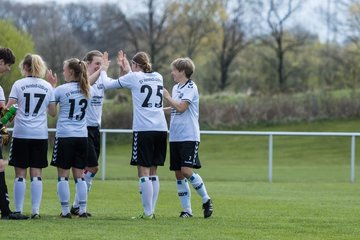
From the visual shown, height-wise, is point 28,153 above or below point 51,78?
below

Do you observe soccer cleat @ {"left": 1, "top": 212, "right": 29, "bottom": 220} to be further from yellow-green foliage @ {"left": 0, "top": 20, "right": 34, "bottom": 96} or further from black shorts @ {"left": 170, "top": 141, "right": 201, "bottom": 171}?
yellow-green foliage @ {"left": 0, "top": 20, "right": 34, "bottom": 96}

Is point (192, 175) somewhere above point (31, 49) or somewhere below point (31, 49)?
below

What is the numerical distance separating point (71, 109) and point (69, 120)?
5.7 inches

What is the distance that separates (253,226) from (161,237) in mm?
1662

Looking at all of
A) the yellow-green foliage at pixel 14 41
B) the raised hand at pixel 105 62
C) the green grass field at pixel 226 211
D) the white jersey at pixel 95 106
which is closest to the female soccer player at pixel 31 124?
the green grass field at pixel 226 211

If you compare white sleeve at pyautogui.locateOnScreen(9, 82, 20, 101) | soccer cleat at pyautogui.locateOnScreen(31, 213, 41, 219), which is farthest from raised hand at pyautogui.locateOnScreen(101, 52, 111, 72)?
soccer cleat at pyautogui.locateOnScreen(31, 213, 41, 219)

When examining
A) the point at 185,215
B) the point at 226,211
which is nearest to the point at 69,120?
the point at 185,215

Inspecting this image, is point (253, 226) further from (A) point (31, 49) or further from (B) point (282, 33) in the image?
(B) point (282, 33)

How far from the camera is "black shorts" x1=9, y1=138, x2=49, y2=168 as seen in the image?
10.9m

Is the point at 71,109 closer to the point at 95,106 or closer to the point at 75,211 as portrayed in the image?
the point at 95,106

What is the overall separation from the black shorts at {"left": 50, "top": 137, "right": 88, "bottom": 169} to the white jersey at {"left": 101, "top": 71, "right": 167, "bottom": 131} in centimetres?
78

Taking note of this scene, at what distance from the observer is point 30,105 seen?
10898mm

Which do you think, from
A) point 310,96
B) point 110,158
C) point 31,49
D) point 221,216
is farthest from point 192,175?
point 310,96

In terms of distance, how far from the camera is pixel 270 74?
62625 mm
